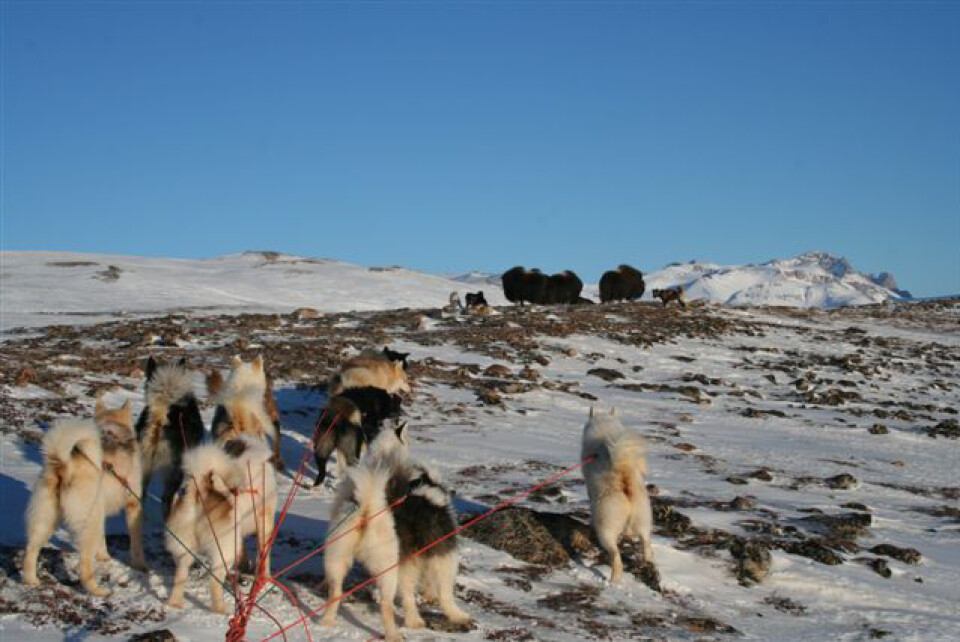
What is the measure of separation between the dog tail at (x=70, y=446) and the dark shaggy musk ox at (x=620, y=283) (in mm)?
30541

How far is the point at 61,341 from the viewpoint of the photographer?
17875mm

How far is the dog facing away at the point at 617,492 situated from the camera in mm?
6746

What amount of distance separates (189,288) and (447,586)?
34.6 metres

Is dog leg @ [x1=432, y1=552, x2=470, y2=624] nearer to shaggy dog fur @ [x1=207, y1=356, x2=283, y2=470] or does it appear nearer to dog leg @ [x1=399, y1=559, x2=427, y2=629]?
dog leg @ [x1=399, y1=559, x2=427, y2=629]

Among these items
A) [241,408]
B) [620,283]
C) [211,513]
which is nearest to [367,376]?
[241,408]

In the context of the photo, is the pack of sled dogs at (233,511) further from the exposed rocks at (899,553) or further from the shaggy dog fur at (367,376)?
the shaggy dog fur at (367,376)

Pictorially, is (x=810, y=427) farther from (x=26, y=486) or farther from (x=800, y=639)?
(x=26, y=486)

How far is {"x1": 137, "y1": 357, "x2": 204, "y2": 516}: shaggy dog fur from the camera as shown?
6.84m

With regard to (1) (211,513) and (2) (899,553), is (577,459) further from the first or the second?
(1) (211,513)

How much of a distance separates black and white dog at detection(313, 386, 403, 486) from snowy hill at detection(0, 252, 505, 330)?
16.2 metres

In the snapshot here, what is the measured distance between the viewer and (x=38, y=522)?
5.17 metres

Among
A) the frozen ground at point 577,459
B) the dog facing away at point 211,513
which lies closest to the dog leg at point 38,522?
the frozen ground at point 577,459

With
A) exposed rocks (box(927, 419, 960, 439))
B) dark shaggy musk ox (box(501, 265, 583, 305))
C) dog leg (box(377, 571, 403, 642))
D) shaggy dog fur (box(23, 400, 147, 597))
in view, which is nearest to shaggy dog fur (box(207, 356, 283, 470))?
shaggy dog fur (box(23, 400, 147, 597))

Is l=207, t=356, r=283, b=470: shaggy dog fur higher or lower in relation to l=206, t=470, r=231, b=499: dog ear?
higher
